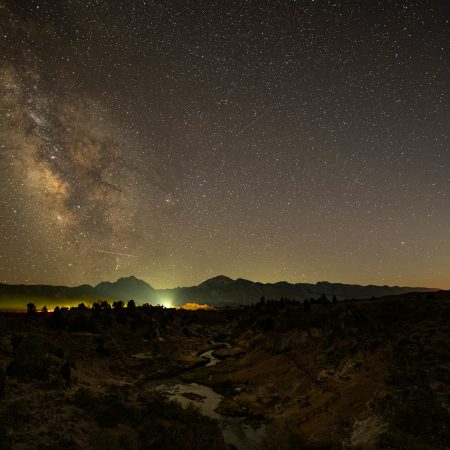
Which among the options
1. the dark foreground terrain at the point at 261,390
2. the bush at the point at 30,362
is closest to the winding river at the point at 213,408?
the dark foreground terrain at the point at 261,390

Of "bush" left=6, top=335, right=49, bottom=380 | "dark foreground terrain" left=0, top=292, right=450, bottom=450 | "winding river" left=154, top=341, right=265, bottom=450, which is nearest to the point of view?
"dark foreground terrain" left=0, top=292, right=450, bottom=450

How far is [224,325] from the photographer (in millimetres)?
149375

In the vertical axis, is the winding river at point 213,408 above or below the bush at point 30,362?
below

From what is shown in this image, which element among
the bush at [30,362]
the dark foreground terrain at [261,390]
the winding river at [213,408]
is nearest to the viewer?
the dark foreground terrain at [261,390]

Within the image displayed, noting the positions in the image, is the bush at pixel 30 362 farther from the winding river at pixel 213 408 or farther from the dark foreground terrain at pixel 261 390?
the winding river at pixel 213 408

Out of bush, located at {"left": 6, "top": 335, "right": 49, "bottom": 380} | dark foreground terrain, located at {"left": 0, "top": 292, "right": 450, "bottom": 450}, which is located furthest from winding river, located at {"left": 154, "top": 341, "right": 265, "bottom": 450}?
bush, located at {"left": 6, "top": 335, "right": 49, "bottom": 380}

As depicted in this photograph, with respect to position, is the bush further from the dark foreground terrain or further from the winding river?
the winding river

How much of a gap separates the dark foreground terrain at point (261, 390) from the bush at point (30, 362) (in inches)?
4.4

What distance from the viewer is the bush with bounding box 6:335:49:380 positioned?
40.8m

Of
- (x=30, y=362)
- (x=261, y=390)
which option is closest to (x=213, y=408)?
(x=261, y=390)

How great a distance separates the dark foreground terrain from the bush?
0.11 metres

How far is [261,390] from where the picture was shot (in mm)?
51469

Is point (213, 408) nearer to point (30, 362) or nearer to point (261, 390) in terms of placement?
point (261, 390)

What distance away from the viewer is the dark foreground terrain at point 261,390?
30.2 metres
